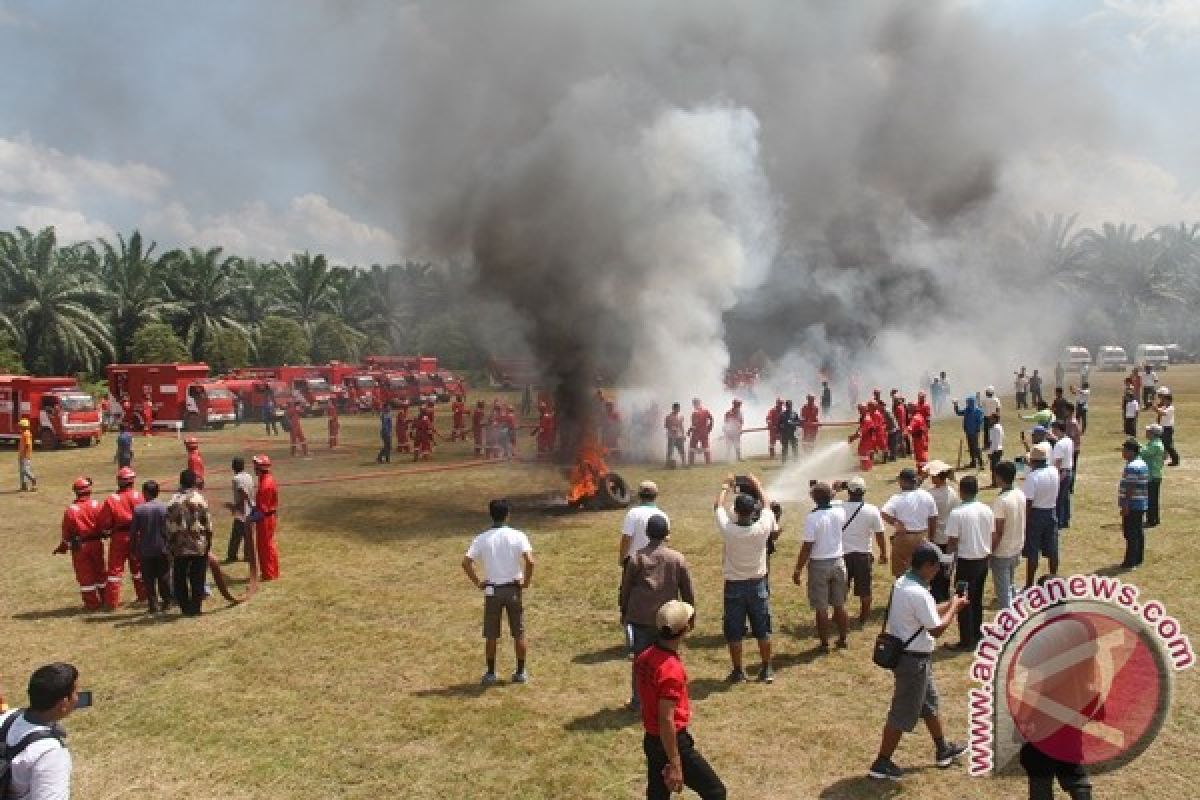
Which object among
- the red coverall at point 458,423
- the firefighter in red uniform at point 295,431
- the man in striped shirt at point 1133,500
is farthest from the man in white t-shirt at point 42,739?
the red coverall at point 458,423

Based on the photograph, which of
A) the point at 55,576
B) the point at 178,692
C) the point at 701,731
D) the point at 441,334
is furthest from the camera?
the point at 441,334

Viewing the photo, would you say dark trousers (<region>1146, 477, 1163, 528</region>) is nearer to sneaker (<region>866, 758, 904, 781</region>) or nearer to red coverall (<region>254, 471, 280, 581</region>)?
sneaker (<region>866, 758, 904, 781</region>)

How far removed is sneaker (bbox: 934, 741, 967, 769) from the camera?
607 centimetres

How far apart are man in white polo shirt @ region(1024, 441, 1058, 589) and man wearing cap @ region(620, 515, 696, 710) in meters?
4.75

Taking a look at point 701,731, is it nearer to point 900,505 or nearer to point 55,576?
point 900,505

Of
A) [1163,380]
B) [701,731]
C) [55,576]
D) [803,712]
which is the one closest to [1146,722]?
[803,712]

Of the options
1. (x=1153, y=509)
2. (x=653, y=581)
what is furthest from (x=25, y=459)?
(x=1153, y=509)

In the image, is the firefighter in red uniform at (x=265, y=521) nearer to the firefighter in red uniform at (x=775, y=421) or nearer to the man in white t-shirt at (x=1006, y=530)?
the man in white t-shirt at (x=1006, y=530)

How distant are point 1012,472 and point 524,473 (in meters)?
14.1

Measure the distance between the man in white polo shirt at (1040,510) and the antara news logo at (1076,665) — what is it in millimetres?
4899

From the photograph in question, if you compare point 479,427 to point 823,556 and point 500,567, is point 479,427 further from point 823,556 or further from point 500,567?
point 823,556

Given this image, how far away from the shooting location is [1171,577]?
10.1 meters

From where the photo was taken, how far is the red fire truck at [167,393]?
33656 mm

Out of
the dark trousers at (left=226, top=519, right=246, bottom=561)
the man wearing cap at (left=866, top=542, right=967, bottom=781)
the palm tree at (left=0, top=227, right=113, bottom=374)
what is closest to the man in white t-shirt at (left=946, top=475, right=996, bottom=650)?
the man wearing cap at (left=866, top=542, right=967, bottom=781)
